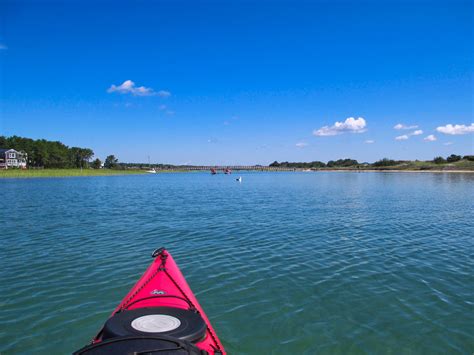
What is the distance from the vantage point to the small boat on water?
4.38m

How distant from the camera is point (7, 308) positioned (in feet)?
29.3

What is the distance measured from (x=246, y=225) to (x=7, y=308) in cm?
1417

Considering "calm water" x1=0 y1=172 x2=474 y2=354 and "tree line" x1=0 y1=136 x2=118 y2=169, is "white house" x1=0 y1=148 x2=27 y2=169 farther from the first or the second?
"calm water" x1=0 y1=172 x2=474 y2=354

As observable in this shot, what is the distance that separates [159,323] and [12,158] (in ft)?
495

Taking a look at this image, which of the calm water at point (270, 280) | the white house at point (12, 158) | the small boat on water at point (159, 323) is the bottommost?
the calm water at point (270, 280)

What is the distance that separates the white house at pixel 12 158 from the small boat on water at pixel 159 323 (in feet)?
475

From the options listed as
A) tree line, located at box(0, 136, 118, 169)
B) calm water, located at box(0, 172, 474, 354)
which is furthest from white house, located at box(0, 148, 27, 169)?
calm water, located at box(0, 172, 474, 354)

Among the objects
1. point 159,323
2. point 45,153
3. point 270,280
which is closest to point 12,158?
point 45,153

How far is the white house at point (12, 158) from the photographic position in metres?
127

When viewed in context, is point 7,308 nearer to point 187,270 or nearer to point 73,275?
point 73,275

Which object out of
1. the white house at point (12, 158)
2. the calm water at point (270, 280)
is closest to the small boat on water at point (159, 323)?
the calm water at point (270, 280)

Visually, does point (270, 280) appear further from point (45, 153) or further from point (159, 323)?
point (45, 153)

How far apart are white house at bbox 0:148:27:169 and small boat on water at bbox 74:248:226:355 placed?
14470 centimetres

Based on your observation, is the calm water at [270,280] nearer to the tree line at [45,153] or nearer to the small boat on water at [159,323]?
the small boat on water at [159,323]
